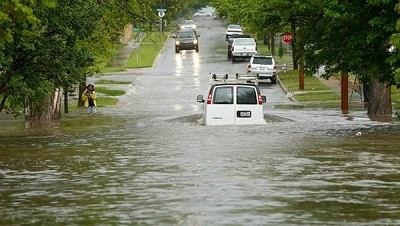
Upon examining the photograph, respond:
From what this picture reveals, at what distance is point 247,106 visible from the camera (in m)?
33.4

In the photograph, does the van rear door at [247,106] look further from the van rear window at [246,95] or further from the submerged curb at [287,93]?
the submerged curb at [287,93]

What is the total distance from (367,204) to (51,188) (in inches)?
208

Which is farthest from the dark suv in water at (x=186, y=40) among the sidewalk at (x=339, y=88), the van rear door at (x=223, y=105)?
the van rear door at (x=223, y=105)

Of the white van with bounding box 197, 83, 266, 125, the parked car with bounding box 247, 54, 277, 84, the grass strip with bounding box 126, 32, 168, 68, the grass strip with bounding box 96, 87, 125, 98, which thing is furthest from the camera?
the grass strip with bounding box 126, 32, 168, 68

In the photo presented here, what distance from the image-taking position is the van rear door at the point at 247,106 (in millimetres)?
33250

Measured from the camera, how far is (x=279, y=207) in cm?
1448

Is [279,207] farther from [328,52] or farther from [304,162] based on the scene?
[328,52]

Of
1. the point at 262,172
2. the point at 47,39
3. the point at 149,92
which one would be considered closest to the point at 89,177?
the point at 262,172

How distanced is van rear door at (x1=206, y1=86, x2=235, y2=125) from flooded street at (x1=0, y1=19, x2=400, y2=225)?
2.36 ft

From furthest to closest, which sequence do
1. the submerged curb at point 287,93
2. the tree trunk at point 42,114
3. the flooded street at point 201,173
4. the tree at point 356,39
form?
the submerged curb at point 287,93 → the tree trunk at point 42,114 → the tree at point 356,39 → the flooded street at point 201,173

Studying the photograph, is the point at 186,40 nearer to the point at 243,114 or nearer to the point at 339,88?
the point at 339,88

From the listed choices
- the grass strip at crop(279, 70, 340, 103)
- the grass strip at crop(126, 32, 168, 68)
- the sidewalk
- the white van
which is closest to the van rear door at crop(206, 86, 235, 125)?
the white van

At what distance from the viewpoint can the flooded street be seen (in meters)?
14.0

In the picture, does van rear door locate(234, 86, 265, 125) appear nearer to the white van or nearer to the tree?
the white van
